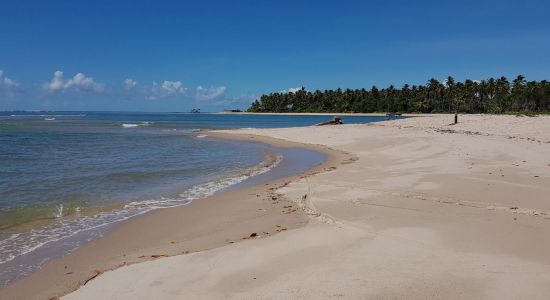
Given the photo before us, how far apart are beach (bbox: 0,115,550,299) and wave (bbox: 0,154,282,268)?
697 millimetres

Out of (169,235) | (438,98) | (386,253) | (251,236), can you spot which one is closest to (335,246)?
(386,253)

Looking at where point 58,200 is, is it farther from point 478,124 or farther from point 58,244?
point 478,124

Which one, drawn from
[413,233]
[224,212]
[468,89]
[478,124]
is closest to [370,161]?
[224,212]

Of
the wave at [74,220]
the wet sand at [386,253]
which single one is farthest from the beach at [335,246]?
the wave at [74,220]

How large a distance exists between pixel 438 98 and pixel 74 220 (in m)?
133

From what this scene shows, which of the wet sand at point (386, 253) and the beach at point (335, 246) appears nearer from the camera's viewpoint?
the wet sand at point (386, 253)

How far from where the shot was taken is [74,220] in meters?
10.8

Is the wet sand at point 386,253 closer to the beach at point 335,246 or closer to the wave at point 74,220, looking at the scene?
the beach at point 335,246

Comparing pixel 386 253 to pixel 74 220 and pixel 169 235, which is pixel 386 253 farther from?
pixel 74 220

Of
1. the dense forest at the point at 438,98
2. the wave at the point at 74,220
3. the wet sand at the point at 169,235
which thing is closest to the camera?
the wet sand at the point at 169,235

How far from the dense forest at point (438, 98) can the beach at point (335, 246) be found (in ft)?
268

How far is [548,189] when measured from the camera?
1134 cm

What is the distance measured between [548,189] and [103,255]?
10803 millimetres

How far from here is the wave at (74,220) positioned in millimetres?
8688
